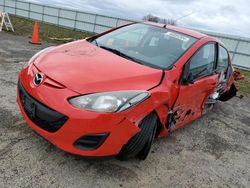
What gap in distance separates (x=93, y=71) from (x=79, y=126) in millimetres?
637

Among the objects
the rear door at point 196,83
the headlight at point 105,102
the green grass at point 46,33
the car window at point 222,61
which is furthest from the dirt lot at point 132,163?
the green grass at point 46,33

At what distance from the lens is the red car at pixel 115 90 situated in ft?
7.89

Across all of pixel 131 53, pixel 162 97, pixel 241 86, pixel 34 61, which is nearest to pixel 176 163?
pixel 162 97

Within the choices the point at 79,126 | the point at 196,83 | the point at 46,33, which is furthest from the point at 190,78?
the point at 46,33

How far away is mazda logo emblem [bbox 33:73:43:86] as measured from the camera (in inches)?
104

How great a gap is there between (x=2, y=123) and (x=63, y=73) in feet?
4.05

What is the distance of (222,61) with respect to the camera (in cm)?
476

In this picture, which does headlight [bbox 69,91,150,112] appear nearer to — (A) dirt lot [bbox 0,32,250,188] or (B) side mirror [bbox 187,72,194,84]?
(A) dirt lot [bbox 0,32,250,188]

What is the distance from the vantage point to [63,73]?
2666mm

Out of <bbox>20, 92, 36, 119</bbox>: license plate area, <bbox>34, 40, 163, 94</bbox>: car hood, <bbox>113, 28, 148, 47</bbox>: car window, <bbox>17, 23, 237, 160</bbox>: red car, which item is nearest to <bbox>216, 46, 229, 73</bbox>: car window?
<bbox>17, 23, 237, 160</bbox>: red car

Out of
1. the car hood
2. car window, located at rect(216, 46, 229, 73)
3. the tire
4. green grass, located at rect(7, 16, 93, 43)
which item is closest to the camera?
the car hood

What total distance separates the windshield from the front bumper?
106 centimetres

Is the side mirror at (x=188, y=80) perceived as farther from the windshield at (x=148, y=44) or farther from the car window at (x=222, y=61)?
the car window at (x=222, y=61)

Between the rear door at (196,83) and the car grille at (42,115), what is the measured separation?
1465 millimetres
